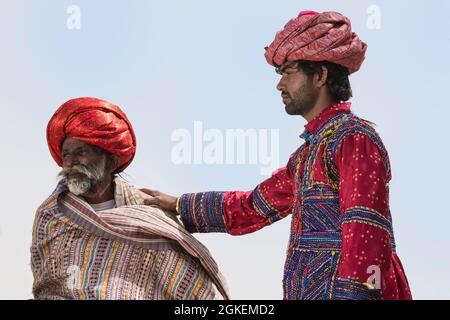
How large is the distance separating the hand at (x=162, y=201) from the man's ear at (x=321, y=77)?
1.39m

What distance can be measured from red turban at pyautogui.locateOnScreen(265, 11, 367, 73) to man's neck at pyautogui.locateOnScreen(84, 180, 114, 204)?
4.73 ft

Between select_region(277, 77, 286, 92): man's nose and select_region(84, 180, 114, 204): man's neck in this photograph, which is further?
select_region(84, 180, 114, 204): man's neck

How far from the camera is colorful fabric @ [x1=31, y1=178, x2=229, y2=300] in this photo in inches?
260

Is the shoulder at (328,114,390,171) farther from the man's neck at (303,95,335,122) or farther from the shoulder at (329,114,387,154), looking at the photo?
the man's neck at (303,95,335,122)

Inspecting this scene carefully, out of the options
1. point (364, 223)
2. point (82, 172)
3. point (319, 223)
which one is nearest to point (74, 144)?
point (82, 172)

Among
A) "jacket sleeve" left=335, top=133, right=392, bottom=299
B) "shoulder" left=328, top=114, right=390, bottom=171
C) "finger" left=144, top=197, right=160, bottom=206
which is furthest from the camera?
"finger" left=144, top=197, right=160, bottom=206

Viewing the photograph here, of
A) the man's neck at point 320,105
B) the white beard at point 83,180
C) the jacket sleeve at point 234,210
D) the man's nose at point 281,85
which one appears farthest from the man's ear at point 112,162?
the man's neck at point 320,105

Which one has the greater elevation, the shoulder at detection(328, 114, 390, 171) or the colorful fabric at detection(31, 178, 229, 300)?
the shoulder at detection(328, 114, 390, 171)

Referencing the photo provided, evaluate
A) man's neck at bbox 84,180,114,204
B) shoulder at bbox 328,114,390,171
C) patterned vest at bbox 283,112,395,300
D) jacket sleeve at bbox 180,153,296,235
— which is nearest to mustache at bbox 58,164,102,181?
man's neck at bbox 84,180,114,204

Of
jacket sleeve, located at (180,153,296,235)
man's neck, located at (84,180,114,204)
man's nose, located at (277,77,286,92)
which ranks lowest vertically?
jacket sleeve, located at (180,153,296,235)

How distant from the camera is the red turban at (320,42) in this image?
645cm

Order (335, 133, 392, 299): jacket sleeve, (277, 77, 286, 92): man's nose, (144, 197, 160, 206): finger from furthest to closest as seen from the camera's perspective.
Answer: (144, 197, 160, 206): finger → (277, 77, 286, 92): man's nose → (335, 133, 392, 299): jacket sleeve
